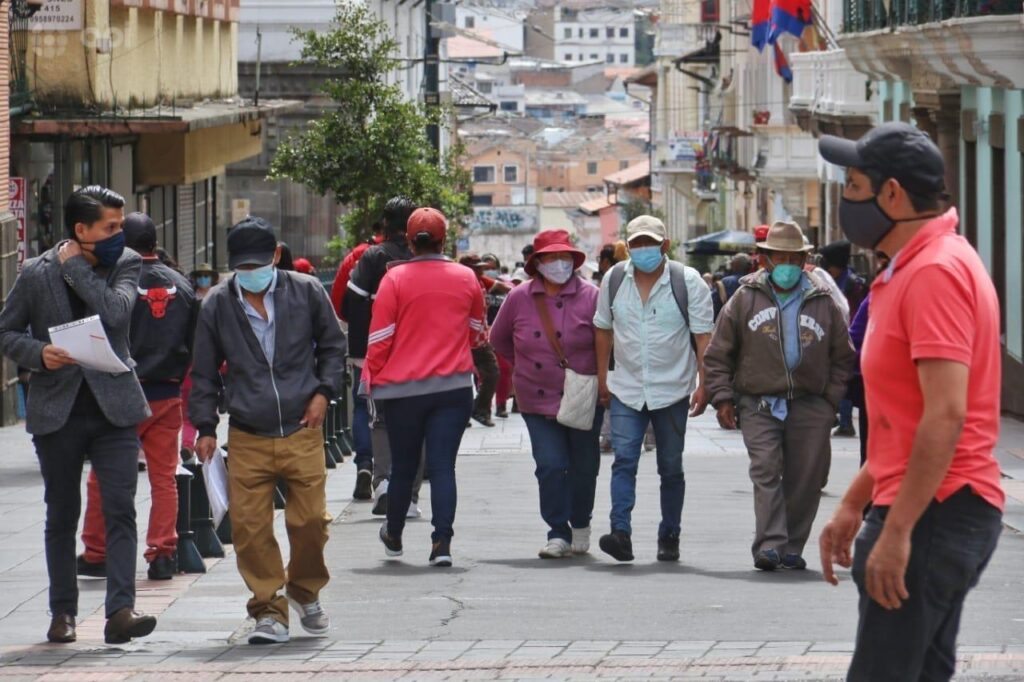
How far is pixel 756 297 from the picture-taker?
1077 cm

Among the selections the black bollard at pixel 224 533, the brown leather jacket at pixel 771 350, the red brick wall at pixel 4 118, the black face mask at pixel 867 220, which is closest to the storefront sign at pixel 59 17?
the red brick wall at pixel 4 118

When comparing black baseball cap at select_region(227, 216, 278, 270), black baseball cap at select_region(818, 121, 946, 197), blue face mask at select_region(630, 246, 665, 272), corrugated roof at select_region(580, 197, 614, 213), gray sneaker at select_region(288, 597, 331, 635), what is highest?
black baseball cap at select_region(818, 121, 946, 197)

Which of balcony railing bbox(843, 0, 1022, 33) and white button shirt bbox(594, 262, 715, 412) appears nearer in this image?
white button shirt bbox(594, 262, 715, 412)

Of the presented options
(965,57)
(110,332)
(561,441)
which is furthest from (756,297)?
(965,57)

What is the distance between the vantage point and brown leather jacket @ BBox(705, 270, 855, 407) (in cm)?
1066

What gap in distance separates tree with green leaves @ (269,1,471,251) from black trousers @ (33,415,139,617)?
87.8 feet

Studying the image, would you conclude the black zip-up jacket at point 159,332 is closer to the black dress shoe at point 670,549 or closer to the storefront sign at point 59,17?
the black dress shoe at point 670,549

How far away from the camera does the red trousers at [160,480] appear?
10.3 metres

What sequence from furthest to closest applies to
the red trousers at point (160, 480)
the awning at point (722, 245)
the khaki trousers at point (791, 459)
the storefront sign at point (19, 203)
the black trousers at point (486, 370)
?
the awning at point (722, 245) < the storefront sign at point (19, 203) < the black trousers at point (486, 370) < the khaki trousers at point (791, 459) < the red trousers at point (160, 480)

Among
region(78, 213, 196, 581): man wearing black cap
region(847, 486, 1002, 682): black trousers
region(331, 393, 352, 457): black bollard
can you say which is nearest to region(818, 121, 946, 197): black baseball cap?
region(847, 486, 1002, 682): black trousers

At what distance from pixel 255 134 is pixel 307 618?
28876 mm

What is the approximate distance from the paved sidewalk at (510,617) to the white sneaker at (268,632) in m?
0.07

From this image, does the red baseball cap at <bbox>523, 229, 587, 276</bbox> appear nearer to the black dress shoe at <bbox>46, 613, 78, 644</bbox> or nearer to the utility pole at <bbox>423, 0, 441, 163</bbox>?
the black dress shoe at <bbox>46, 613, 78, 644</bbox>

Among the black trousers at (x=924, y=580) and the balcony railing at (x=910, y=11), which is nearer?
the black trousers at (x=924, y=580)
